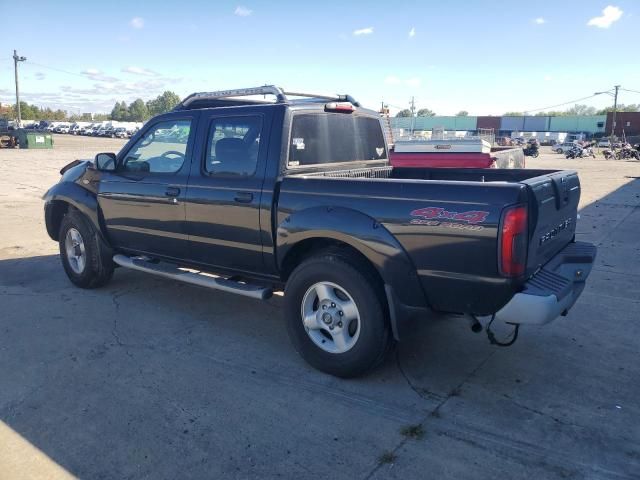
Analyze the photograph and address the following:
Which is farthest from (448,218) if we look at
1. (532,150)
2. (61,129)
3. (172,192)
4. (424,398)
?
(61,129)

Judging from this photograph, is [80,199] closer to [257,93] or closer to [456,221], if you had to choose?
[257,93]

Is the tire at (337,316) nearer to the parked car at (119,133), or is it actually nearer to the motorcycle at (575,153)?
the motorcycle at (575,153)

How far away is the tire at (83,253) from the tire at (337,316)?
272 centimetres

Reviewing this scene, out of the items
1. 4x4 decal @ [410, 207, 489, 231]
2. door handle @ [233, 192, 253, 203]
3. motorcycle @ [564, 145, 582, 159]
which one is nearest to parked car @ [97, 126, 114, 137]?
motorcycle @ [564, 145, 582, 159]

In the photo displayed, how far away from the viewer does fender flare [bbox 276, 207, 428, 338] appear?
3.47m

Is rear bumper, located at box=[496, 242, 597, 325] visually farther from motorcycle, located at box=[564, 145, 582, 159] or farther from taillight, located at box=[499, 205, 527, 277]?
motorcycle, located at box=[564, 145, 582, 159]

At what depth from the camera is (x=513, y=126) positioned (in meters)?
101

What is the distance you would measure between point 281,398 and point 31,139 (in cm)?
3926

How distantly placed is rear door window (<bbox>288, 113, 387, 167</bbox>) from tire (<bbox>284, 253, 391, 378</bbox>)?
996mm

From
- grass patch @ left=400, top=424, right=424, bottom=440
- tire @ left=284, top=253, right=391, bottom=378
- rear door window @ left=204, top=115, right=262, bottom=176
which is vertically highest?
rear door window @ left=204, top=115, right=262, bottom=176

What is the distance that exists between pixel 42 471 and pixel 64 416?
21.5 inches

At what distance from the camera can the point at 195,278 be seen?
186 inches

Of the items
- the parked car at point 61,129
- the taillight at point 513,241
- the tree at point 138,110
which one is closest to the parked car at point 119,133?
the parked car at point 61,129

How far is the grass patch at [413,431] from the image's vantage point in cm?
314
